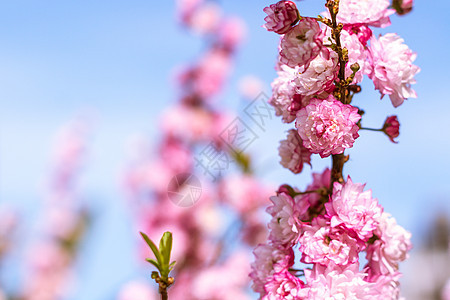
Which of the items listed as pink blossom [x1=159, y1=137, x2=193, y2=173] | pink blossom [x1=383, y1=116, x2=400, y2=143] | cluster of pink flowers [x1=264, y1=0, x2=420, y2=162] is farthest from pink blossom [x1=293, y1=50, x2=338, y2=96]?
pink blossom [x1=159, y1=137, x2=193, y2=173]

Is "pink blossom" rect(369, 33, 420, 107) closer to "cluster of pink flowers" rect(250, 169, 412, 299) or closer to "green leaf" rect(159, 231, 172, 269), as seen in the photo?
"cluster of pink flowers" rect(250, 169, 412, 299)

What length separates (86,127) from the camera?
7.25 meters

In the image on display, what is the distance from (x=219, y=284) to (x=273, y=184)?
116 centimetres

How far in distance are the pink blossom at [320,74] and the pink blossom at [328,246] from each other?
0.25 metres

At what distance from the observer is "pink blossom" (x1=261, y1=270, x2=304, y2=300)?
1062mm

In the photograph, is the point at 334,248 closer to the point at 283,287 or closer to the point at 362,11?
the point at 283,287

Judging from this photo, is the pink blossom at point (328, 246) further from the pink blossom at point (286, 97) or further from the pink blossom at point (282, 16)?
the pink blossom at point (282, 16)

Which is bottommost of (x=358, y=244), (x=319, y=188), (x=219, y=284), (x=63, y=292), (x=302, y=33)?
(x=358, y=244)

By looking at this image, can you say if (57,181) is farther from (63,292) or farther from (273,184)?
(273,184)

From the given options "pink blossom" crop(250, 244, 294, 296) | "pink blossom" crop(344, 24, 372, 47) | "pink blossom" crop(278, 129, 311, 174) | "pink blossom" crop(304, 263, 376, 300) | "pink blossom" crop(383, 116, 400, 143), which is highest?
"pink blossom" crop(344, 24, 372, 47)

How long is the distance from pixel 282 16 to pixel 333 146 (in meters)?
0.26

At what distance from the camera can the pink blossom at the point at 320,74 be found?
1056 millimetres

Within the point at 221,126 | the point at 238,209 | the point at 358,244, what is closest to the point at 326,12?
the point at 358,244

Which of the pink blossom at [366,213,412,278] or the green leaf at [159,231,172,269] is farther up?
the green leaf at [159,231,172,269]
